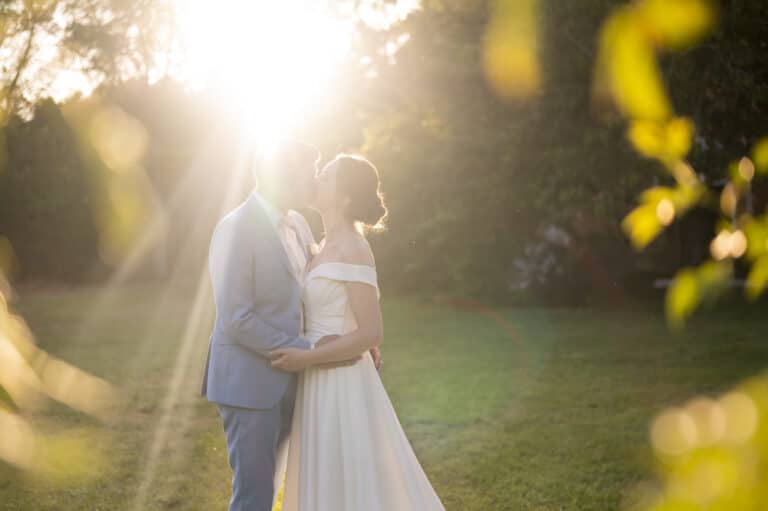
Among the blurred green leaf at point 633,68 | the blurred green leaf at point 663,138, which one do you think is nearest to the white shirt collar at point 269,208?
the blurred green leaf at point 663,138

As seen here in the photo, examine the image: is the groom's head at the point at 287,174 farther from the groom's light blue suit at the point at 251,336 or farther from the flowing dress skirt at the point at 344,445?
the flowing dress skirt at the point at 344,445

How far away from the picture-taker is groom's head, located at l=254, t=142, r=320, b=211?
4.00 metres

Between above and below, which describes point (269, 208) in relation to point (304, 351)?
above

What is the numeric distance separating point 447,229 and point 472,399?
350 inches

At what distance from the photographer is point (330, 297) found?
4.21 m

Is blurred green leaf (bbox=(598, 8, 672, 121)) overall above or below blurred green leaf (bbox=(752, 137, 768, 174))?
below

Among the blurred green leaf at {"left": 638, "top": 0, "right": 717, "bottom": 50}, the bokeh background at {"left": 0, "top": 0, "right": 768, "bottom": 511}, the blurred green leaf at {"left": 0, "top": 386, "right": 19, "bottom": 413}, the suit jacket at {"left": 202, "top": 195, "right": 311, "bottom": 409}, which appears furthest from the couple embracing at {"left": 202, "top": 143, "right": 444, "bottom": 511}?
the blurred green leaf at {"left": 638, "top": 0, "right": 717, "bottom": 50}

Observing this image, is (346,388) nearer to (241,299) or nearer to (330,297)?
(330,297)

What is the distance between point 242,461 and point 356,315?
2.76 ft

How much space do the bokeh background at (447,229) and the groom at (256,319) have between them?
0.24 meters

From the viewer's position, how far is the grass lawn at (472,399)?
22.0 feet

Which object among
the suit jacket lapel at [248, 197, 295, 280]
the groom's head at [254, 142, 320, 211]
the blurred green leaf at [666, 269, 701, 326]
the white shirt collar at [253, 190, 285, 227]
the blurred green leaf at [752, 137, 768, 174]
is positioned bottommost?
the blurred green leaf at [666, 269, 701, 326]

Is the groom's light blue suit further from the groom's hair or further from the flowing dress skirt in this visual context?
the flowing dress skirt

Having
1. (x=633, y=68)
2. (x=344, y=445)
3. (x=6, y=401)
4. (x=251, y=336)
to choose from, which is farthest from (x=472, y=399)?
(x=633, y=68)
